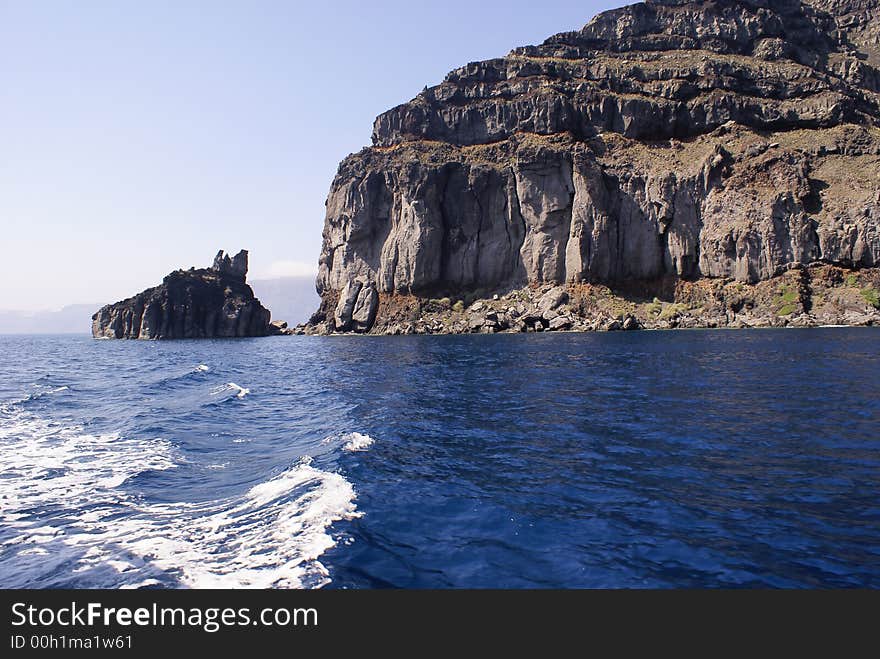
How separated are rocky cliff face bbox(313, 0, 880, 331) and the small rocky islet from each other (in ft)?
1.27

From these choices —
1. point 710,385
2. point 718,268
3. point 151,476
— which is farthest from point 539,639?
point 718,268

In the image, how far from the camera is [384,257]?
12050cm

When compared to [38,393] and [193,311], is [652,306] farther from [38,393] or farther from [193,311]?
[193,311]

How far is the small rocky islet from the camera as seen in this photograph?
89.1m

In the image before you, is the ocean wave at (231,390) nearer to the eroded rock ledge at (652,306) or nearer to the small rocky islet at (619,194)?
the eroded rock ledge at (652,306)

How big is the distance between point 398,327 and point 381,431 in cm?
8920

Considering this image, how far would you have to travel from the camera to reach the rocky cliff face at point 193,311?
13688 centimetres

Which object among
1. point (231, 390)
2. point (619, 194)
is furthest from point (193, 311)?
point (231, 390)

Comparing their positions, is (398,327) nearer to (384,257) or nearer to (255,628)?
(384,257)

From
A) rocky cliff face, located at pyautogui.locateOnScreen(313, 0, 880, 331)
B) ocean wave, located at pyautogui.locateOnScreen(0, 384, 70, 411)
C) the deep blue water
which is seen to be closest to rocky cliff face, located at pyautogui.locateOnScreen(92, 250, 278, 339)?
rocky cliff face, located at pyautogui.locateOnScreen(313, 0, 880, 331)

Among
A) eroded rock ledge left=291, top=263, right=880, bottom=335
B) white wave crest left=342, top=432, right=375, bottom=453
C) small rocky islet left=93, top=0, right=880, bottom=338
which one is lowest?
white wave crest left=342, top=432, right=375, bottom=453

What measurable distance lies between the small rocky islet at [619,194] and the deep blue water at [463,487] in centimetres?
6866

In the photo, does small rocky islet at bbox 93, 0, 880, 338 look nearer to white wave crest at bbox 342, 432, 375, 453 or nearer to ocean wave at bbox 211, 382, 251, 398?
ocean wave at bbox 211, 382, 251, 398

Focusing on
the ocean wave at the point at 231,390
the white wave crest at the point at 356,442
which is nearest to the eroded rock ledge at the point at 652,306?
the ocean wave at the point at 231,390
